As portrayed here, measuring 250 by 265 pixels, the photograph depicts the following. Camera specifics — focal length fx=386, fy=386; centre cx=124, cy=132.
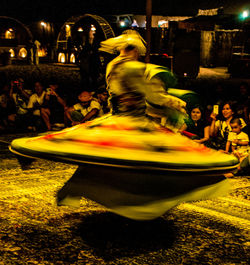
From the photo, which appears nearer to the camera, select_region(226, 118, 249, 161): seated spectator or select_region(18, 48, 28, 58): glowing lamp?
select_region(226, 118, 249, 161): seated spectator

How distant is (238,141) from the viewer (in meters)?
6.91

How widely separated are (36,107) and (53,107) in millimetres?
1082

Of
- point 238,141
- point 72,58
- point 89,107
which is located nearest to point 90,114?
point 89,107

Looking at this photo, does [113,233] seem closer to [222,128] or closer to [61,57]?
[222,128]

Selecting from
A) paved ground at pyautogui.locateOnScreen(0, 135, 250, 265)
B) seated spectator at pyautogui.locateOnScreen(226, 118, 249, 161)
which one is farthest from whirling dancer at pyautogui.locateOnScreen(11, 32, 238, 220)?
seated spectator at pyautogui.locateOnScreen(226, 118, 249, 161)

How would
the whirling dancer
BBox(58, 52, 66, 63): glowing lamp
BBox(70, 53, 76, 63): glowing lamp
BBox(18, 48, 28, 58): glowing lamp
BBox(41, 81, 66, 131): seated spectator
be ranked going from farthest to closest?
BBox(18, 48, 28, 58): glowing lamp → BBox(58, 52, 66, 63): glowing lamp → BBox(70, 53, 76, 63): glowing lamp → BBox(41, 81, 66, 131): seated spectator → the whirling dancer

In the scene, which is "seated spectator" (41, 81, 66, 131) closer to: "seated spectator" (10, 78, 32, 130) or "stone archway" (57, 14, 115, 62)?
"seated spectator" (10, 78, 32, 130)

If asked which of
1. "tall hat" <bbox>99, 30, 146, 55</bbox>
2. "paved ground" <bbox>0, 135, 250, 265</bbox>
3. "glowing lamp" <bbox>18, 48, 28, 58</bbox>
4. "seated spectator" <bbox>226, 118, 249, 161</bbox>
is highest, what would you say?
"glowing lamp" <bbox>18, 48, 28, 58</bbox>

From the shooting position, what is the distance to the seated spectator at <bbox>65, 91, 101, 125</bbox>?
8.95 metres

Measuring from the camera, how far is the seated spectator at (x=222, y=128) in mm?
7457

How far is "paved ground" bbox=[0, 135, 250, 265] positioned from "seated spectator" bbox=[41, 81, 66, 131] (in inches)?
197

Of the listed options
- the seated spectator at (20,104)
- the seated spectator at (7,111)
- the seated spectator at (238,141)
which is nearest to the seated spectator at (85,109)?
the seated spectator at (20,104)

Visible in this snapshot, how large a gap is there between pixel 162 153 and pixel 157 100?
70 centimetres

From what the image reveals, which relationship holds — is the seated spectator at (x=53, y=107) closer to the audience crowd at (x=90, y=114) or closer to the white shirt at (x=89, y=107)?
the audience crowd at (x=90, y=114)
